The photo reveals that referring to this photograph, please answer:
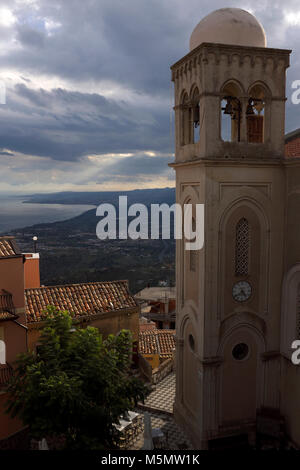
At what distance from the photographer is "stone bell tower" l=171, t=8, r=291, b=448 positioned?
12305 mm

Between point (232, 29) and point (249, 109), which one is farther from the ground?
point (232, 29)

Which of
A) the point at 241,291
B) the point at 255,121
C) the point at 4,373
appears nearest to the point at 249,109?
the point at 255,121

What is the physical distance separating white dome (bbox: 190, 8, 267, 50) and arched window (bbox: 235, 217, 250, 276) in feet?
18.5

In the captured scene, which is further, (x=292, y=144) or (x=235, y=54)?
(x=292, y=144)

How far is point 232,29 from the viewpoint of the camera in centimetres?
1234

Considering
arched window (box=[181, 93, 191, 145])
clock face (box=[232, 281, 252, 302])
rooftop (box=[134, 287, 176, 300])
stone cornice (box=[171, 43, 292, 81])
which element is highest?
stone cornice (box=[171, 43, 292, 81])

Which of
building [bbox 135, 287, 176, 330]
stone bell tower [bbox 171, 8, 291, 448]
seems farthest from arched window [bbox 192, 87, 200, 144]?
building [bbox 135, 287, 176, 330]

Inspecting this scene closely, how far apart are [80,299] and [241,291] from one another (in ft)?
26.0

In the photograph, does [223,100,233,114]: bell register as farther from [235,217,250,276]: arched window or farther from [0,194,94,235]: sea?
[0,194,94,235]: sea

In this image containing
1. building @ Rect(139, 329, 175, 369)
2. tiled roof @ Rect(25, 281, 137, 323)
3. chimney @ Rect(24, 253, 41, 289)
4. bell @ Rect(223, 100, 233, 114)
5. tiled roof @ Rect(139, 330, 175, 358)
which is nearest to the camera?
bell @ Rect(223, 100, 233, 114)

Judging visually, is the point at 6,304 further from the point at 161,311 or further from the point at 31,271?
the point at 161,311

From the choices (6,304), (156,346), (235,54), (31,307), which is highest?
(235,54)
